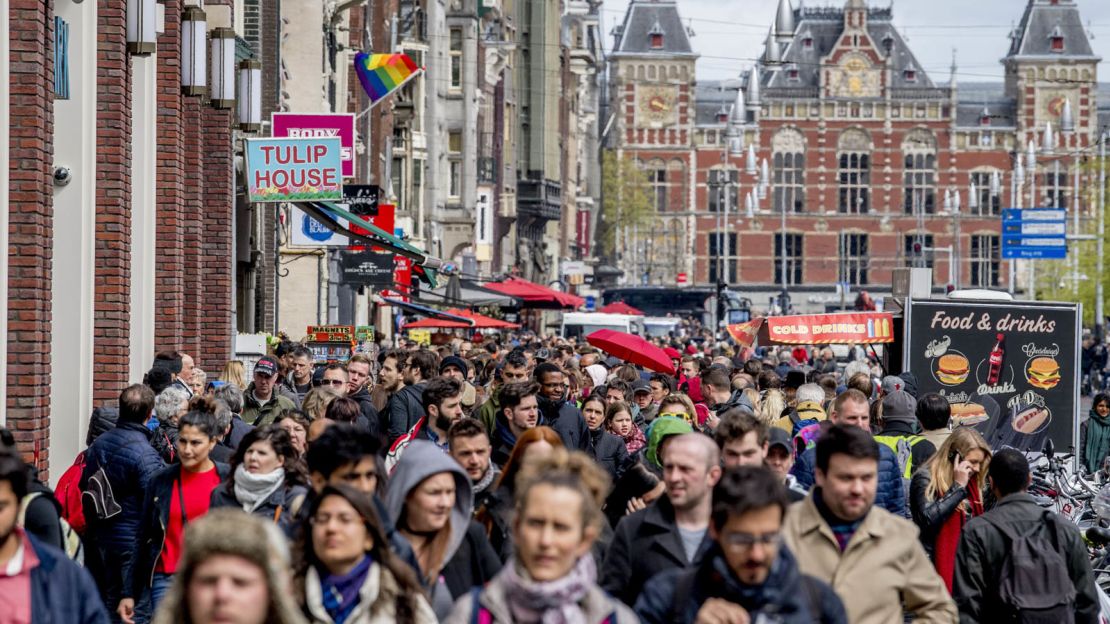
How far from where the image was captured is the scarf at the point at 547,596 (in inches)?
187

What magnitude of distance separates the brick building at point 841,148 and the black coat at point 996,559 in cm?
10427

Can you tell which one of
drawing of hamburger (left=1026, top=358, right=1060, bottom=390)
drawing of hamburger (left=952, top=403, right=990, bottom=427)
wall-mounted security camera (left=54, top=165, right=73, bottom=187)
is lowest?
drawing of hamburger (left=952, top=403, right=990, bottom=427)

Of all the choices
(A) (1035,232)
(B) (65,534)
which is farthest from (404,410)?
(A) (1035,232)

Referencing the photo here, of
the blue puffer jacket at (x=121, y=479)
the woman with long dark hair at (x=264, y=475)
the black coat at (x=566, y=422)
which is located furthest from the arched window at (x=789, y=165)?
the woman with long dark hair at (x=264, y=475)

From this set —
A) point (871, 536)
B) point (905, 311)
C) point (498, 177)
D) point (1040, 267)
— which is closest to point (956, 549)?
point (871, 536)

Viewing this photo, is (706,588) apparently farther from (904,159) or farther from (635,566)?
(904,159)

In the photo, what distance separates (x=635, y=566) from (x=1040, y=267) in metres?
89.1

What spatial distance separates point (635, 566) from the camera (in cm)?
619

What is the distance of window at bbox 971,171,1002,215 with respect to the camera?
374 ft

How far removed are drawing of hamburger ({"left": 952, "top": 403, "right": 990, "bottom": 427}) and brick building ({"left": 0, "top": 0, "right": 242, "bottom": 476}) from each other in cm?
651

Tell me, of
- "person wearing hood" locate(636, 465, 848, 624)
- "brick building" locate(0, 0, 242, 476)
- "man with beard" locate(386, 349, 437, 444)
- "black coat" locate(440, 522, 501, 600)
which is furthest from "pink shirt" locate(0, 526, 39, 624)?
"brick building" locate(0, 0, 242, 476)

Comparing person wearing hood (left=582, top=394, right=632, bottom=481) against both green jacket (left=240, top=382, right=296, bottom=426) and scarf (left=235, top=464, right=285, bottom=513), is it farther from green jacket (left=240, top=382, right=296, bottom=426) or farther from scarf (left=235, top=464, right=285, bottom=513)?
scarf (left=235, top=464, right=285, bottom=513)

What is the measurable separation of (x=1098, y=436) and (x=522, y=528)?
15.8 meters

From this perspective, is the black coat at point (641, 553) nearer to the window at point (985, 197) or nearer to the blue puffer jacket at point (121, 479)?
the blue puffer jacket at point (121, 479)
